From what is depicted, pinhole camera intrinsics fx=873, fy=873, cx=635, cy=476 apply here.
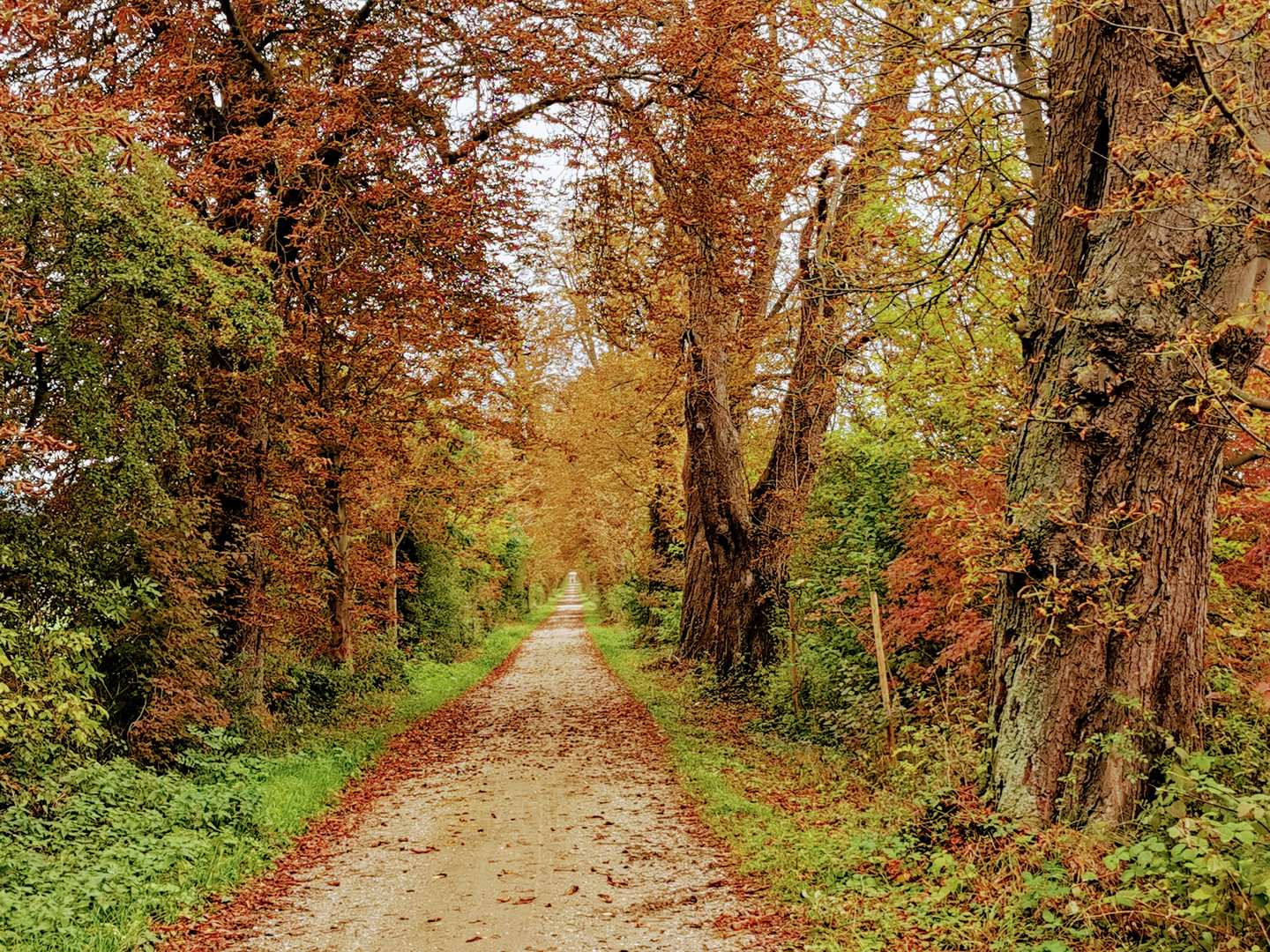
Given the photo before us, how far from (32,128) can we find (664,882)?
6.10 m

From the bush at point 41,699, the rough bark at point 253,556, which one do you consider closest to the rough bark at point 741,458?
the rough bark at point 253,556

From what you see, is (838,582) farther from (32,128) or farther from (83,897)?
(32,128)

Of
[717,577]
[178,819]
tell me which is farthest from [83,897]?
[717,577]

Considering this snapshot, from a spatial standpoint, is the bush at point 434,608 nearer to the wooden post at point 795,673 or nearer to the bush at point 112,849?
the wooden post at point 795,673

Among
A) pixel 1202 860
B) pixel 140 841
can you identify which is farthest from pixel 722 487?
pixel 1202 860

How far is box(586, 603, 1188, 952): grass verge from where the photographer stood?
14.4 feet

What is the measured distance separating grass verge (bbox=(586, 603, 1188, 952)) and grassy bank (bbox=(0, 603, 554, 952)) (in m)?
3.82

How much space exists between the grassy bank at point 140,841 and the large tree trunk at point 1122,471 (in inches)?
216

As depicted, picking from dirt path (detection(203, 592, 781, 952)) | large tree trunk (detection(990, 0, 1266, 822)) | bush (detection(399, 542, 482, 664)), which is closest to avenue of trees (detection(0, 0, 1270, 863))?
large tree trunk (detection(990, 0, 1266, 822))

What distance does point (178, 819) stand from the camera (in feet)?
23.0

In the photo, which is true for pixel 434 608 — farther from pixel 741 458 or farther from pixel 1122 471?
pixel 1122 471

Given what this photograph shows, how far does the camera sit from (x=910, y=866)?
5656mm

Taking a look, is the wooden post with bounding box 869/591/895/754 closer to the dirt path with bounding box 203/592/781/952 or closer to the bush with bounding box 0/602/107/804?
the dirt path with bounding box 203/592/781/952

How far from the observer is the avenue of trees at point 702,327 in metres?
5.14
